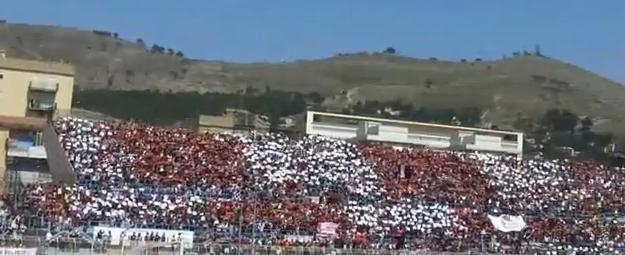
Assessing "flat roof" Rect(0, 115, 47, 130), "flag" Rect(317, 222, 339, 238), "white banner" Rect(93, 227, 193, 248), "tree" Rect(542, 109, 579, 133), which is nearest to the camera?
"white banner" Rect(93, 227, 193, 248)

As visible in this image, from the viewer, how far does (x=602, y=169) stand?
52281mm

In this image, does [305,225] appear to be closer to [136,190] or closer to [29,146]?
[136,190]

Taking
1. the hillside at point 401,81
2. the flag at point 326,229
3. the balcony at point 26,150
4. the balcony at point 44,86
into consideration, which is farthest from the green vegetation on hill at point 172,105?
the flag at point 326,229

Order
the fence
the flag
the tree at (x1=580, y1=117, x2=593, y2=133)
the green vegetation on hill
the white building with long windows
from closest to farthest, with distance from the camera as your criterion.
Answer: the fence → the flag → the white building with long windows → the green vegetation on hill → the tree at (x1=580, y1=117, x2=593, y2=133)

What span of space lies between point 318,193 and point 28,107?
43.7ft

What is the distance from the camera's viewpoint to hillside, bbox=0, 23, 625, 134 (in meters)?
152

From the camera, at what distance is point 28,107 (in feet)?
145

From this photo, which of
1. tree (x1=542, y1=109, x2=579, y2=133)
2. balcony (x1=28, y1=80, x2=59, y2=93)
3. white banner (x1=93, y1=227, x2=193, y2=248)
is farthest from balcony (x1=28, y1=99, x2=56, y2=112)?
tree (x1=542, y1=109, x2=579, y2=133)

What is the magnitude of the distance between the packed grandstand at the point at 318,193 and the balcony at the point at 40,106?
83.7 inches

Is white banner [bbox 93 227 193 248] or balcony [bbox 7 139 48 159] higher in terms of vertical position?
balcony [bbox 7 139 48 159]

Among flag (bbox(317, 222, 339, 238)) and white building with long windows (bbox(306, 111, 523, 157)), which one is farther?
white building with long windows (bbox(306, 111, 523, 157))

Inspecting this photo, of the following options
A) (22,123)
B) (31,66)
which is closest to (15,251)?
(22,123)

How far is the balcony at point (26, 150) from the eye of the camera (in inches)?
1582

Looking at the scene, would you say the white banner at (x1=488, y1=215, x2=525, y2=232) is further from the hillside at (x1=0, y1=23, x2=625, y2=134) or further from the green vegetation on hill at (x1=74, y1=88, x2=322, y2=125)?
the hillside at (x1=0, y1=23, x2=625, y2=134)
